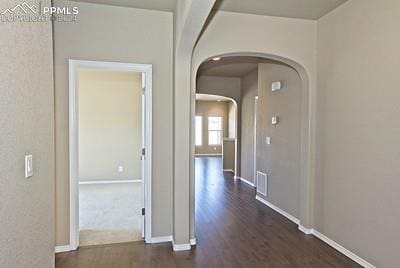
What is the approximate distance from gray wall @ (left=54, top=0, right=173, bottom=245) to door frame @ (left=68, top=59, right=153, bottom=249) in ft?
0.17

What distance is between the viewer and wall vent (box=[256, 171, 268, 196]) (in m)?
4.97

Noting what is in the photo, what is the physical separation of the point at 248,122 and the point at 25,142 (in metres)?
5.82

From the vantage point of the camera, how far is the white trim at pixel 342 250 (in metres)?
2.78

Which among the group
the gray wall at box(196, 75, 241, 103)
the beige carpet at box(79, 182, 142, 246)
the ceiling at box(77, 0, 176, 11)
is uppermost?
the ceiling at box(77, 0, 176, 11)

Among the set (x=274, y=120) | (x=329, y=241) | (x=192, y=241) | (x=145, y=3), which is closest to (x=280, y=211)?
(x=329, y=241)

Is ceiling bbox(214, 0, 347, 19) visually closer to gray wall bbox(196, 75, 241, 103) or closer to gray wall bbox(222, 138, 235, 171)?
gray wall bbox(196, 75, 241, 103)

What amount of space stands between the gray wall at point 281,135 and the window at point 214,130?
8.15 metres

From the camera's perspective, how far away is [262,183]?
5.11 m

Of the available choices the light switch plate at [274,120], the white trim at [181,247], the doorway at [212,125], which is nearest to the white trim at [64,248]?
the white trim at [181,247]

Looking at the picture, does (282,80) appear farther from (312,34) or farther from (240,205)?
(240,205)

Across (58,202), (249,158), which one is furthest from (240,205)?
(58,202)

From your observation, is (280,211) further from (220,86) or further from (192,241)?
(220,86)

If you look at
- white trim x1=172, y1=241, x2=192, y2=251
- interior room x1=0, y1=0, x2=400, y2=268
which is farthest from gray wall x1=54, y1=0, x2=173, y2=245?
white trim x1=172, y1=241, x2=192, y2=251

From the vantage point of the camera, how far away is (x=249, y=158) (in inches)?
266
